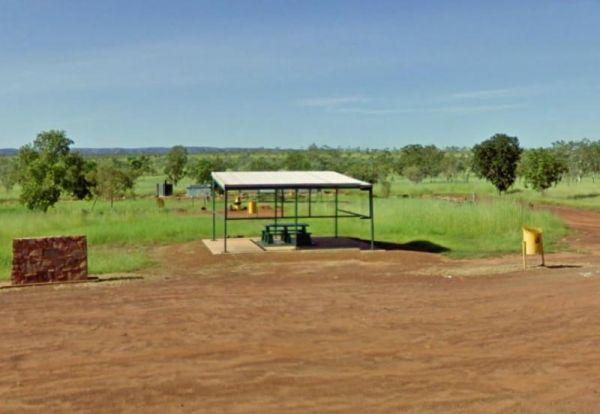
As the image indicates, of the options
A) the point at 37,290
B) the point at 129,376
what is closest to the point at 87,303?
the point at 37,290

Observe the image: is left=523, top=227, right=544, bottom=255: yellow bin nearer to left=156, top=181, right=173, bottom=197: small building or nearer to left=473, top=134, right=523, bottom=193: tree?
left=473, top=134, right=523, bottom=193: tree

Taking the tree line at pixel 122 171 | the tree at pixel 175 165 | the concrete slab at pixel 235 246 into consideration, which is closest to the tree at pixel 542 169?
the tree line at pixel 122 171

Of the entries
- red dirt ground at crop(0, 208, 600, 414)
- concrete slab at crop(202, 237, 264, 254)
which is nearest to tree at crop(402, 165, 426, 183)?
concrete slab at crop(202, 237, 264, 254)

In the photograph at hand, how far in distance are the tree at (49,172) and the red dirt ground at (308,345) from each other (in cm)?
2222

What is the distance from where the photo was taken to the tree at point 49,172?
34562mm

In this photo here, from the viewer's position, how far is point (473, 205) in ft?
91.9

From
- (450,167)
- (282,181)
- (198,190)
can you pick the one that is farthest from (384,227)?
(450,167)

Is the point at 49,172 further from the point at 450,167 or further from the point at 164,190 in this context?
the point at 450,167

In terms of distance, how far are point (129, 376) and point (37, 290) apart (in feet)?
23.9

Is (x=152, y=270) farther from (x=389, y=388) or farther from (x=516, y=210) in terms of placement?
(x=516, y=210)

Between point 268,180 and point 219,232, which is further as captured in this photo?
point 219,232

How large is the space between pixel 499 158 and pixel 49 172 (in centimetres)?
2920

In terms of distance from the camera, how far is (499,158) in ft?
155

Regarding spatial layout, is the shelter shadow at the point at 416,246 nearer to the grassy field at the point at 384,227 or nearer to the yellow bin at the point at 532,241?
the grassy field at the point at 384,227
